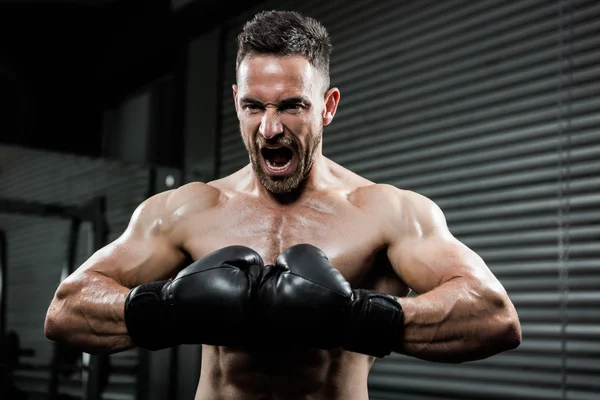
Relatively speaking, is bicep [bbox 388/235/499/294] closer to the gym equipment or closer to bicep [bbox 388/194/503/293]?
bicep [bbox 388/194/503/293]

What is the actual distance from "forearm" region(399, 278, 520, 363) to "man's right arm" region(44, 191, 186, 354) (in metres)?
0.62

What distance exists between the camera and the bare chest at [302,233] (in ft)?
6.09

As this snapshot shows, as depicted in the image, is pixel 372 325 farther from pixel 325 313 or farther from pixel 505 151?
pixel 505 151

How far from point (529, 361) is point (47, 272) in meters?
2.86

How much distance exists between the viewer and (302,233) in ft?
6.23

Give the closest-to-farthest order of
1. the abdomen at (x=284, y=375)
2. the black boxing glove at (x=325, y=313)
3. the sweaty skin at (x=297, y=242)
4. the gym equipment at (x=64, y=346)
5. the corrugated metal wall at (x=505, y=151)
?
1. the black boxing glove at (x=325, y=313)
2. the sweaty skin at (x=297, y=242)
3. the abdomen at (x=284, y=375)
4. the corrugated metal wall at (x=505, y=151)
5. the gym equipment at (x=64, y=346)

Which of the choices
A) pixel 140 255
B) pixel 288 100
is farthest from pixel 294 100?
pixel 140 255

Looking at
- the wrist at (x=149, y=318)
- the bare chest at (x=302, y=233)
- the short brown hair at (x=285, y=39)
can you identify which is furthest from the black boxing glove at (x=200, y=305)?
the short brown hair at (x=285, y=39)

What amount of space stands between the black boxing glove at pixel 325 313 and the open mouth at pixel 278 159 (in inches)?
17.7

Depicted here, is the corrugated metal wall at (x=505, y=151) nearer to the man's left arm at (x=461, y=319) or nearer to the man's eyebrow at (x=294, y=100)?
the man's left arm at (x=461, y=319)

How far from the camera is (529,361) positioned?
9.39 ft

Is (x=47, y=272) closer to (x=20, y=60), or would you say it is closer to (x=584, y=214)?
(x=20, y=60)

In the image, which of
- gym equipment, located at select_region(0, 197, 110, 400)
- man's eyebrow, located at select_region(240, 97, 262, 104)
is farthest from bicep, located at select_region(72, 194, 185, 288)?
gym equipment, located at select_region(0, 197, 110, 400)

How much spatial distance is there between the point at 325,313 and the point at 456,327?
0.30 m
